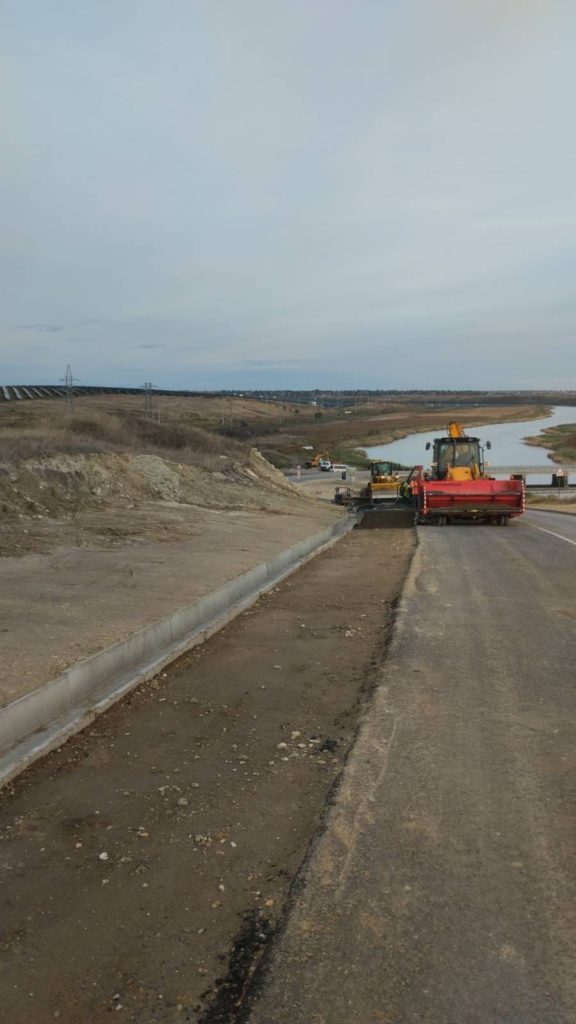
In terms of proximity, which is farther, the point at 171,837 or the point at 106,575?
the point at 106,575

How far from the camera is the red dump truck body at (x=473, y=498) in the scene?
24.3 meters

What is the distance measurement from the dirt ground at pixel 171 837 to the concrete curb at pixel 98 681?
0.14 meters

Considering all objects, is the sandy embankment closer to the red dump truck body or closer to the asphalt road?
the asphalt road

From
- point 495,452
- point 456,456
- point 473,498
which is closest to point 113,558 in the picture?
point 473,498

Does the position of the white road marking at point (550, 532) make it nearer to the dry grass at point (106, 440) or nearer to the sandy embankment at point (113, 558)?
the sandy embankment at point (113, 558)

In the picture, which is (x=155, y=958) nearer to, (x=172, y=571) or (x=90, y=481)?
(x=172, y=571)

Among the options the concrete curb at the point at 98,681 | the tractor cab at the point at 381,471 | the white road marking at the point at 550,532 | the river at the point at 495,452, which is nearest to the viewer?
the concrete curb at the point at 98,681

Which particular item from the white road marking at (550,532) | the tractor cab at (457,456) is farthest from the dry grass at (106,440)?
the white road marking at (550,532)

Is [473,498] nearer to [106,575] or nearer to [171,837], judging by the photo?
[106,575]

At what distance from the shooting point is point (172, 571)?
11.7 metres

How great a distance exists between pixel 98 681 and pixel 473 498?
19.3 meters

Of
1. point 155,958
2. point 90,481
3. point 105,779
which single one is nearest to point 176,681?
point 105,779

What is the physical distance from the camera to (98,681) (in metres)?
6.69

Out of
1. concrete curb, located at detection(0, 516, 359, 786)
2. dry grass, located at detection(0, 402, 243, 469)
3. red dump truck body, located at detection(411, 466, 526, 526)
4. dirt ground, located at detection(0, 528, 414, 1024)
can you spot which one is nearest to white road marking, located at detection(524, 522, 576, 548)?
red dump truck body, located at detection(411, 466, 526, 526)
